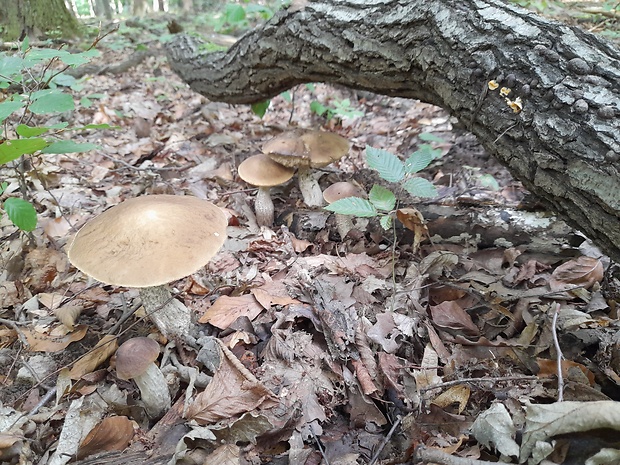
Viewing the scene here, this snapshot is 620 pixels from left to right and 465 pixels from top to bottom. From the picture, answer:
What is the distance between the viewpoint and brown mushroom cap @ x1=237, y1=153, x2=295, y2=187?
3525mm

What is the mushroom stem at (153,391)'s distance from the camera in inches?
79.7

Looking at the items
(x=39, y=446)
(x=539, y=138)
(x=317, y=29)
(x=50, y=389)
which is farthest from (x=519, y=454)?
(x=317, y=29)

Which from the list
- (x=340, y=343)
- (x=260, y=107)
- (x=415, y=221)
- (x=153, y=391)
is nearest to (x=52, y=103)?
(x=153, y=391)

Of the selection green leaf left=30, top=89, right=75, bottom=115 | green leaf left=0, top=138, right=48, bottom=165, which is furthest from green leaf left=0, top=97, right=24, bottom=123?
green leaf left=0, top=138, right=48, bottom=165

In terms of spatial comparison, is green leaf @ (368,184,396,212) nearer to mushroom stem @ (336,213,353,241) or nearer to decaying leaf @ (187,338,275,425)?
mushroom stem @ (336,213,353,241)

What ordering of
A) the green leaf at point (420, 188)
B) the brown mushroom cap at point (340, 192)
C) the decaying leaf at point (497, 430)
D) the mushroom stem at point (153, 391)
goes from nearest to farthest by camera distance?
the decaying leaf at point (497, 430)
the mushroom stem at point (153, 391)
the green leaf at point (420, 188)
the brown mushroom cap at point (340, 192)

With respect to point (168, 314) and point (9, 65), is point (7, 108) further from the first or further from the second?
point (168, 314)

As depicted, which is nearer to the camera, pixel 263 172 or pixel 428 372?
pixel 428 372

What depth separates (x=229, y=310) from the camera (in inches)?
99.7

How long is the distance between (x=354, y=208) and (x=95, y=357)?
1776 millimetres

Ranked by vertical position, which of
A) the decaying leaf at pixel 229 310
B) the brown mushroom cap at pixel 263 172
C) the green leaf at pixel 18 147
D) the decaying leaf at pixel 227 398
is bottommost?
the decaying leaf at pixel 227 398

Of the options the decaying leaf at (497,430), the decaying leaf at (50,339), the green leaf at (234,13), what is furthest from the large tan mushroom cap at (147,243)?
the green leaf at (234,13)

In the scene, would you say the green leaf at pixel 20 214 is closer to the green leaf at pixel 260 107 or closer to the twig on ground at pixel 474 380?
the twig on ground at pixel 474 380

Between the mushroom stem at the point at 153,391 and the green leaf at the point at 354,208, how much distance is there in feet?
4.30
